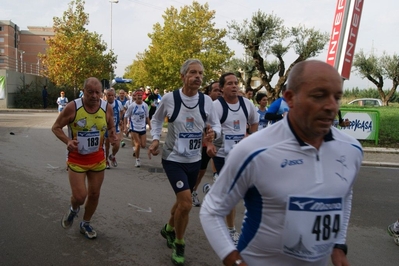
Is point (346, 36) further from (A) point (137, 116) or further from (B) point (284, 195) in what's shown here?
(B) point (284, 195)

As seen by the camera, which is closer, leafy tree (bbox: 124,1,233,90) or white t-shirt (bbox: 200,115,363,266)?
white t-shirt (bbox: 200,115,363,266)

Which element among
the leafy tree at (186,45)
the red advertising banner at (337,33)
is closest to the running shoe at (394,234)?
the red advertising banner at (337,33)

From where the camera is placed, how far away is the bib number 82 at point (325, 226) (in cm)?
194

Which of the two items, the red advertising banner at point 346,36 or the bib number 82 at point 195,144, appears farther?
the red advertising banner at point 346,36

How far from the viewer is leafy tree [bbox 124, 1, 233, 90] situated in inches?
1186

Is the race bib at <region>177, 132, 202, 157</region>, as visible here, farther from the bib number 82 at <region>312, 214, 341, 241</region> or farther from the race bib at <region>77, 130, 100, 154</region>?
the bib number 82 at <region>312, 214, 341, 241</region>

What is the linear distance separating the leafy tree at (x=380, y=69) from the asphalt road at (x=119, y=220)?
127 feet

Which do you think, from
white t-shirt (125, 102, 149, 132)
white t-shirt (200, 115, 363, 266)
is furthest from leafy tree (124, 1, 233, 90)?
white t-shirt (200, 115, 363, 266)

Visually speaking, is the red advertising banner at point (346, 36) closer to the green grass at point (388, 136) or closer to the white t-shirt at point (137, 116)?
the white t-shirt at point (137, 116)

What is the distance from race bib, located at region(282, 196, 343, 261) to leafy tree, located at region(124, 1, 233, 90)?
28234 mm

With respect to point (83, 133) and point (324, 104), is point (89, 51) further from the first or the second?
point (324, 104)

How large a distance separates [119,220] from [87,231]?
0.76 m

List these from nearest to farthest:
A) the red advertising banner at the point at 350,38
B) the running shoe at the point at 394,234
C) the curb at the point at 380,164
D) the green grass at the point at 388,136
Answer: the running shoe at the point at 394,234 → the red advertising banner at the point at 350,38 → the curb at the point at 380,164 → the green grass at the point at 388,136

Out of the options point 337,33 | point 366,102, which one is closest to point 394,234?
point 337,33
